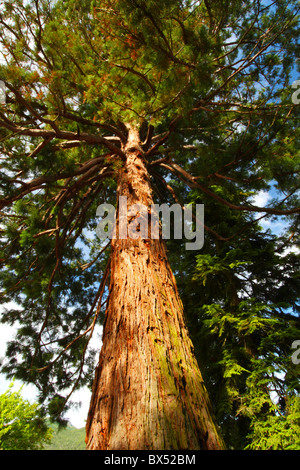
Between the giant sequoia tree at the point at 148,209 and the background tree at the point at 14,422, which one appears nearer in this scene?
the giant sequoia tree at the point at 148,209

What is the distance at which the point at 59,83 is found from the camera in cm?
298

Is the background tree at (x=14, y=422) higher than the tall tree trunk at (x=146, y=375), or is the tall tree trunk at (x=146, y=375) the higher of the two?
the tall tree trunk at (x=146, y=375)

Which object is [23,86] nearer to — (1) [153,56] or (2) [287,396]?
(1) [153,56]

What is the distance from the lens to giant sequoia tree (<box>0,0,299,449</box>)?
5.00 feet

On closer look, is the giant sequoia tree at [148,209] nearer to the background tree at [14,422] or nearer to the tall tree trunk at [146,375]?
the tall tree trunk at [146,375]

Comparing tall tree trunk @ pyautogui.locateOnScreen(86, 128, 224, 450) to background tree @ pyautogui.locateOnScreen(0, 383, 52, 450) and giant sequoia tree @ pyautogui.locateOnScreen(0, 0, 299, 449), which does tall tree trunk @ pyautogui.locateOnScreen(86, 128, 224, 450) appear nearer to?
giant sequoia tree @ pyautogui.locateOnScreen(0, 0, 299, 449)

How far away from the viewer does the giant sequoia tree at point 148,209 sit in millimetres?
1524

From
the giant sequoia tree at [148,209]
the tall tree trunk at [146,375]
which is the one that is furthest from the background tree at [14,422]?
the tall tree trunk at [146,375]

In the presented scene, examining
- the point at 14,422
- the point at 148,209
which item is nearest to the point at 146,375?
the point at 148,209

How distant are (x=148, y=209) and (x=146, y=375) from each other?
182cm

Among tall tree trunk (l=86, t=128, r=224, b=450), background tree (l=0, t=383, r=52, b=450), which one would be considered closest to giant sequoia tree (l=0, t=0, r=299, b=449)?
tall tree trunk (l=86, t=128, r=224, b=450)
